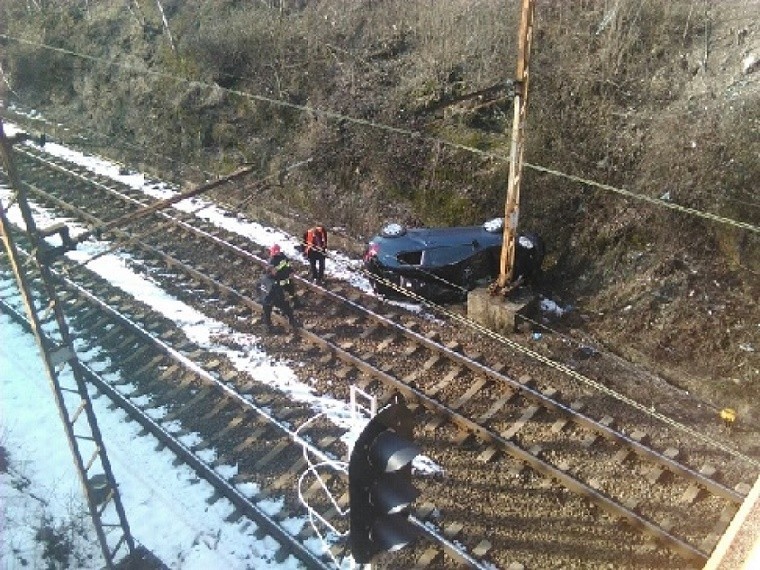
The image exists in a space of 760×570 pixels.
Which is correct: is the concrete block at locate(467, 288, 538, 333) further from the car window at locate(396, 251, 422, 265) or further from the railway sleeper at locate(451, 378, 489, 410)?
the railway sleeper at locate(451, 378, 489, 410)

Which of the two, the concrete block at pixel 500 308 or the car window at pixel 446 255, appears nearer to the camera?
the concrete block at pixel 500 308

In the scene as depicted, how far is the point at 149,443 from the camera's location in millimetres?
10391

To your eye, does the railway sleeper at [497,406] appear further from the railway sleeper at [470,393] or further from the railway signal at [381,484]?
the railway signal at [381,484]

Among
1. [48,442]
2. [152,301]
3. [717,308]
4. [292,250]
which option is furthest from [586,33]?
[48,442]

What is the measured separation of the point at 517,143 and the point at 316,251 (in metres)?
4.84

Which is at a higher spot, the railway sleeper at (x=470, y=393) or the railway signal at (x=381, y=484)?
the railway signal at (x=381, y=484)

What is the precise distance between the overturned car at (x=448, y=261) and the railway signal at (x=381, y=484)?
882 centimetres

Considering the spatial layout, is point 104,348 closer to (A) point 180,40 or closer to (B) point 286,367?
(B) point 286,367

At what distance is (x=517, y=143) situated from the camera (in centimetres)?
1095

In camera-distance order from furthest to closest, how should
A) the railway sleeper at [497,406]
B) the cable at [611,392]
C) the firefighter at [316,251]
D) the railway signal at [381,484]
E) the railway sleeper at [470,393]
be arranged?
1. the firefighter at [316,251]
2. the railway sleeper at [470,393]
3. the railway sleeper at [497,406]
4. the cable at [611,392]
5. the railway signal at [381,484]

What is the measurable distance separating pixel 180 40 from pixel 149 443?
15746mm

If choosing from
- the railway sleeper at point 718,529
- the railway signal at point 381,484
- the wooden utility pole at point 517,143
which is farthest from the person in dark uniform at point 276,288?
the railway signal at point 381,484

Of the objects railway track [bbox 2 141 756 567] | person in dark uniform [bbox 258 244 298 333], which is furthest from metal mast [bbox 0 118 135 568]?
person in dark uniform [bbox 258 244 298 333]

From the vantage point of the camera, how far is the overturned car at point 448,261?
1308cm
